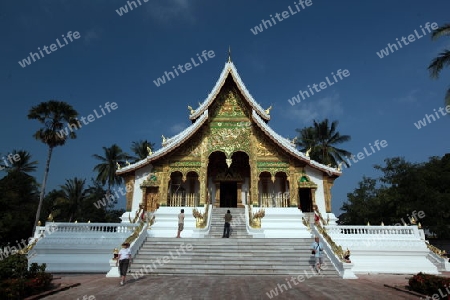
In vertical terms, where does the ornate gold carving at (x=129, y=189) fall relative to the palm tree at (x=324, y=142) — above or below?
below

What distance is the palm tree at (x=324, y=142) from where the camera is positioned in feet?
97.9

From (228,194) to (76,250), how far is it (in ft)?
32.7

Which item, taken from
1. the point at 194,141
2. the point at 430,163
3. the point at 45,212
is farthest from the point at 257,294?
the point at 45,212

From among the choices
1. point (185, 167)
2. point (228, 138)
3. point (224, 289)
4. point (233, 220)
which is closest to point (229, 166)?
point (228, 138)

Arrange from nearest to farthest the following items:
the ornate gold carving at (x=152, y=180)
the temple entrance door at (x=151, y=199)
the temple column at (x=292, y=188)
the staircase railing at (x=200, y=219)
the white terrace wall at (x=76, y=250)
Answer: the white terrace wall at (x=76, y=250)
the staircase railing at (x=200, y=219)
the temple column at (x=292, y=188)
the temple entrance door at (x=151, y=199)
the ornate gold carving at (x=152, y=180)

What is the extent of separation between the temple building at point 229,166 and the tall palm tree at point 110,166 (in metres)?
21.8

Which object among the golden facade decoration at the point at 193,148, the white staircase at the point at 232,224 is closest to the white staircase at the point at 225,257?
the white staircase at the point at 232,224

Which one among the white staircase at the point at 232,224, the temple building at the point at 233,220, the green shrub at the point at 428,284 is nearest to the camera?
the green shrub at the point at 428,284

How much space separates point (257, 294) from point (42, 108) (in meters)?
23.3

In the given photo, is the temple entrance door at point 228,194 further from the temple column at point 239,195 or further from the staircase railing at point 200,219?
the staircase railing at point 200,219

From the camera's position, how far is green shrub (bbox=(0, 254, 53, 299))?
5059 millimetres

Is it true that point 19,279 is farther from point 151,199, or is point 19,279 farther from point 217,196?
→ point 217,196

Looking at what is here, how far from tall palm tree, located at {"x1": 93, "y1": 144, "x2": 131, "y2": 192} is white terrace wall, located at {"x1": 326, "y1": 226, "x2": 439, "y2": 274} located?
3194 cm

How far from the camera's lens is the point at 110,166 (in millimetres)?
37312
